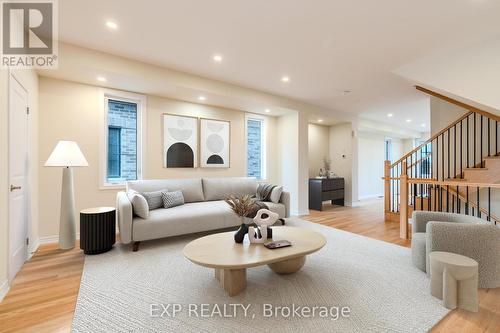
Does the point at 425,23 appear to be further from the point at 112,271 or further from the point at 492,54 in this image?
the point at 112,271

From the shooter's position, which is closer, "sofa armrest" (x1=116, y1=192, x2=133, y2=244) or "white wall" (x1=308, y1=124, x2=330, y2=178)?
"sofa armrest" (x1=116, y1=192, x2=133, y2=244)

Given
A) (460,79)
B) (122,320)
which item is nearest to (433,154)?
(460,79)

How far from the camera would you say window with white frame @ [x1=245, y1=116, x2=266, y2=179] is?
226 inches

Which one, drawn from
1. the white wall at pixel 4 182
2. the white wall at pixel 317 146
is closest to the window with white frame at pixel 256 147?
the white wall at pixel 317 146

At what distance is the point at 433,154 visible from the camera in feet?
16.9

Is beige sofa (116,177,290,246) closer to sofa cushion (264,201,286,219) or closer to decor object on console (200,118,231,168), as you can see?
sofa cushion (264,201,286,219)

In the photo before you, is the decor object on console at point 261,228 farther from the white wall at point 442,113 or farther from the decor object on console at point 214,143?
the white wall at point 442,113

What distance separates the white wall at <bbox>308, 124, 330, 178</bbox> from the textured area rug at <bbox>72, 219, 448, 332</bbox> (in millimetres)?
4479

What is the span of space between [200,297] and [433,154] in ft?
18.3

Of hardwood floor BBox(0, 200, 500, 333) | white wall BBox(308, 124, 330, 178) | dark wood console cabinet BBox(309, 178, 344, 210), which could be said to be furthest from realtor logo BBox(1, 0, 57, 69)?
white wall BBox(308, 124, 330, 178)

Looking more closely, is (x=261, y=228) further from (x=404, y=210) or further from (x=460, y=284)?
(x=404, y=210)

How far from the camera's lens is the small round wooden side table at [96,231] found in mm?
2982

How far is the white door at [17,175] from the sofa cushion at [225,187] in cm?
251

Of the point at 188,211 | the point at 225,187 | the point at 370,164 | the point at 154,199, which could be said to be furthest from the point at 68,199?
the point at 370,164
